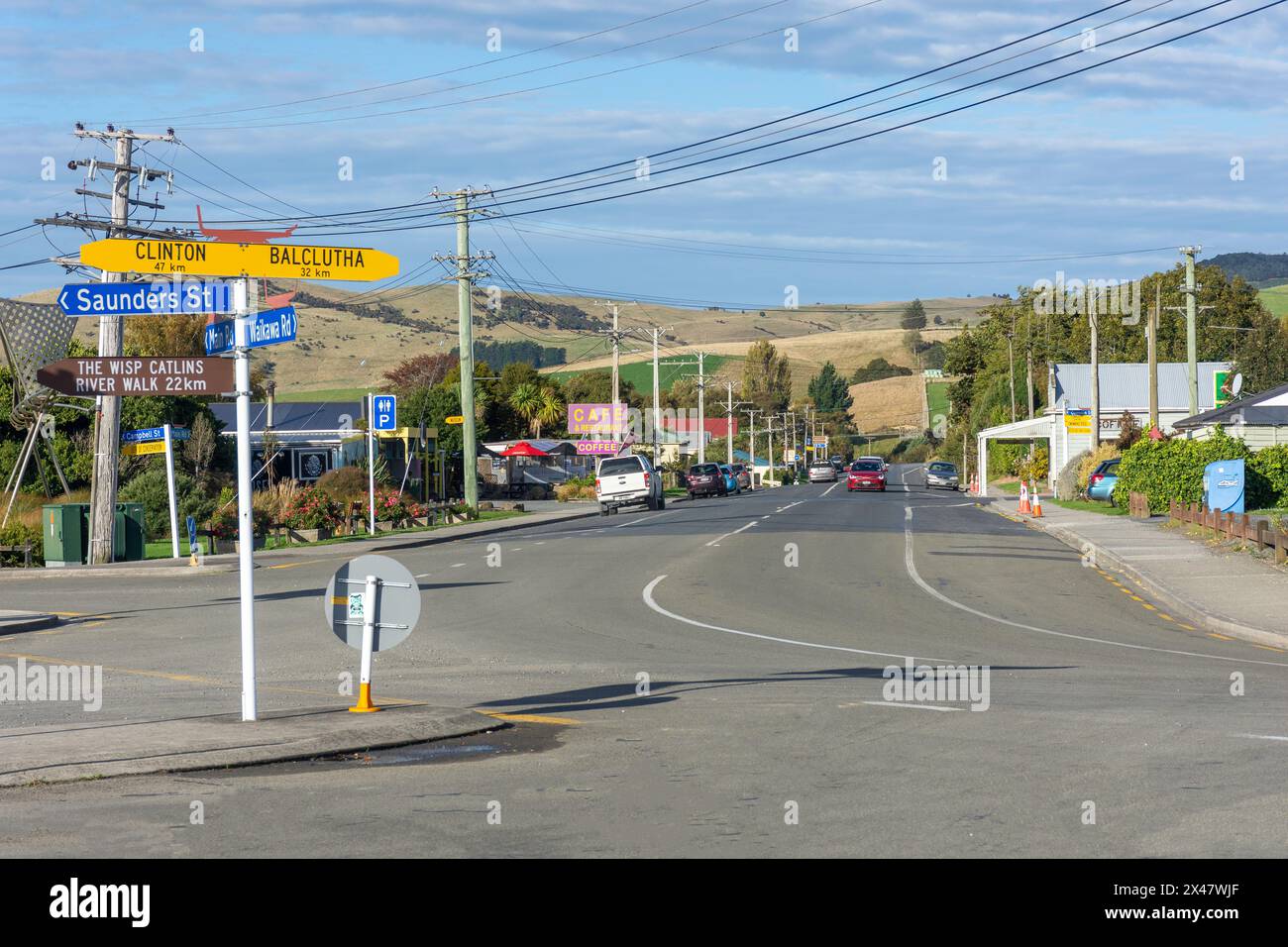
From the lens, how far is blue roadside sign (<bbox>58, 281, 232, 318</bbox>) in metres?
11.1

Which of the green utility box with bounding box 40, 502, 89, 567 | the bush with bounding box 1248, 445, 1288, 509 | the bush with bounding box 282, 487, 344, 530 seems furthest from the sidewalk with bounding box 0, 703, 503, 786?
the bush with bounding box 1248, 445, 1288, 509

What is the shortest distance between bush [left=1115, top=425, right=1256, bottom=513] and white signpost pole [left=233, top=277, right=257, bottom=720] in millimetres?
32007

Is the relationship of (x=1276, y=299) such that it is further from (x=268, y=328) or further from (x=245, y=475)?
(x=245, y=475)

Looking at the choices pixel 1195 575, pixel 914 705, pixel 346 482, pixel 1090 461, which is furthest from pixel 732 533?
pixel 914 705

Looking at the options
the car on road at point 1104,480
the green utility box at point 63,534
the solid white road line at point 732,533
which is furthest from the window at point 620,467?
the green utility box at point 63,534

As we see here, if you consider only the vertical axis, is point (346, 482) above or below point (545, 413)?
below

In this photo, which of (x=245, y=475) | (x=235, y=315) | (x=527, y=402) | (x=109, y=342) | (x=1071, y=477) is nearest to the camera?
(x=245, y=475)

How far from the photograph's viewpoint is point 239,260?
11.5 m

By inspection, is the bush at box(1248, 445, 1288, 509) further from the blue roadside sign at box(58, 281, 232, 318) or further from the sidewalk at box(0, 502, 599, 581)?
the blue roadside sign at box(58, 281, 232, 318)

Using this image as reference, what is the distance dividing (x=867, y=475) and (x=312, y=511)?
41879 mm

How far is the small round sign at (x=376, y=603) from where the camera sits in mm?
10875

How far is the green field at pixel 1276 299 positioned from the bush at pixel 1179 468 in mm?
109718

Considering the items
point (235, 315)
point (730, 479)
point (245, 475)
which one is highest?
point (235, 315)
